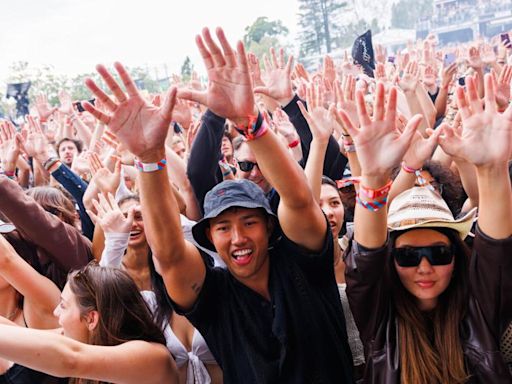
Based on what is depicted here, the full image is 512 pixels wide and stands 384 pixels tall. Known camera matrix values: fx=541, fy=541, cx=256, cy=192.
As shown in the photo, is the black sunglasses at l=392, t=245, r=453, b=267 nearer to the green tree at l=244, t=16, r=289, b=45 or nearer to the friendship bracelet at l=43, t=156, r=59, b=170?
the friendship bracelet at l=43, t=156, r=59, b=170

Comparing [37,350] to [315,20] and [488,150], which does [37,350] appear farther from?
[315,20]

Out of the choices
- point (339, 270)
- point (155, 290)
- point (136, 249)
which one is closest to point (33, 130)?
point (136, 249)

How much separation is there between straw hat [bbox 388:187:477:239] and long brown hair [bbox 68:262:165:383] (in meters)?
0.98

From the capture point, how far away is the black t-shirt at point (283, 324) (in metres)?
1.91

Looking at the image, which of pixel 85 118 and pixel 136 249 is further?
pixel 85 118

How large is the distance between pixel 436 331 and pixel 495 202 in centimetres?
50

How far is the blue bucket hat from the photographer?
1.99m

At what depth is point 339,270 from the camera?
8.39 feet

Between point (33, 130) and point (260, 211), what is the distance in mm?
2942

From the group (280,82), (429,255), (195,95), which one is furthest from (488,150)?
(280,82)

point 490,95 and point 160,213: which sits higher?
point 490,95

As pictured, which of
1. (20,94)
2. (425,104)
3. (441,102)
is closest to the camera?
(425,104)

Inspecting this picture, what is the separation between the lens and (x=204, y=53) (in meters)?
1.81

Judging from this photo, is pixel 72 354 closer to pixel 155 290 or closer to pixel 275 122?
pixel 155 290
